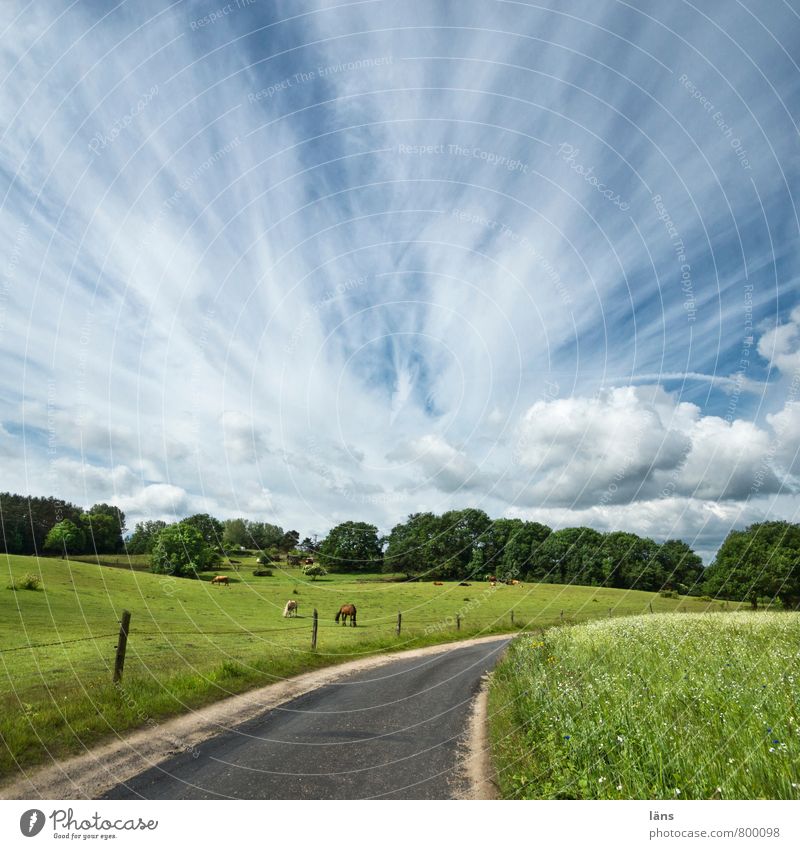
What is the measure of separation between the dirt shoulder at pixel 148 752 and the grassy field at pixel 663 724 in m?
1.49

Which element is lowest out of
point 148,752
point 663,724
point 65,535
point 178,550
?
point 148,752

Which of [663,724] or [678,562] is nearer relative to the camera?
[663,724]

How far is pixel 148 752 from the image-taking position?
34.2 ft

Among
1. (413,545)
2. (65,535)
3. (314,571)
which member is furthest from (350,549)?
(65,535)

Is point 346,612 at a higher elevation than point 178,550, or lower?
lower

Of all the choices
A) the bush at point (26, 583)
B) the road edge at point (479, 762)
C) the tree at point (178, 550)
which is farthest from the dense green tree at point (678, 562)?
the tree at point (178, 550)

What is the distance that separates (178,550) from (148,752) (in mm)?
68111

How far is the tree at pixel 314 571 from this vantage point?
242ft

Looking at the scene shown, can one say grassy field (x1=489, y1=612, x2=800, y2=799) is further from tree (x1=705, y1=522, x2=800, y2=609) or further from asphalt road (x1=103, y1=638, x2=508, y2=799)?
tree (x1=705, y1=522, x2=800, y2=609)

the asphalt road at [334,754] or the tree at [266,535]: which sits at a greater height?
the tree at [266,535]

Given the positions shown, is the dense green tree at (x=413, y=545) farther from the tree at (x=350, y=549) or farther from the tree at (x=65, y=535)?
the tree at (x=65, y=535)

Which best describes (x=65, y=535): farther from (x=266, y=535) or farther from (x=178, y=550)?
(x=178, y=550)

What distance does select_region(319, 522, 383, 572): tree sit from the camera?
3906cm

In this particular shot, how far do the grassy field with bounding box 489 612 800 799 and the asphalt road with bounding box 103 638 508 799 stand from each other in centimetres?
156
